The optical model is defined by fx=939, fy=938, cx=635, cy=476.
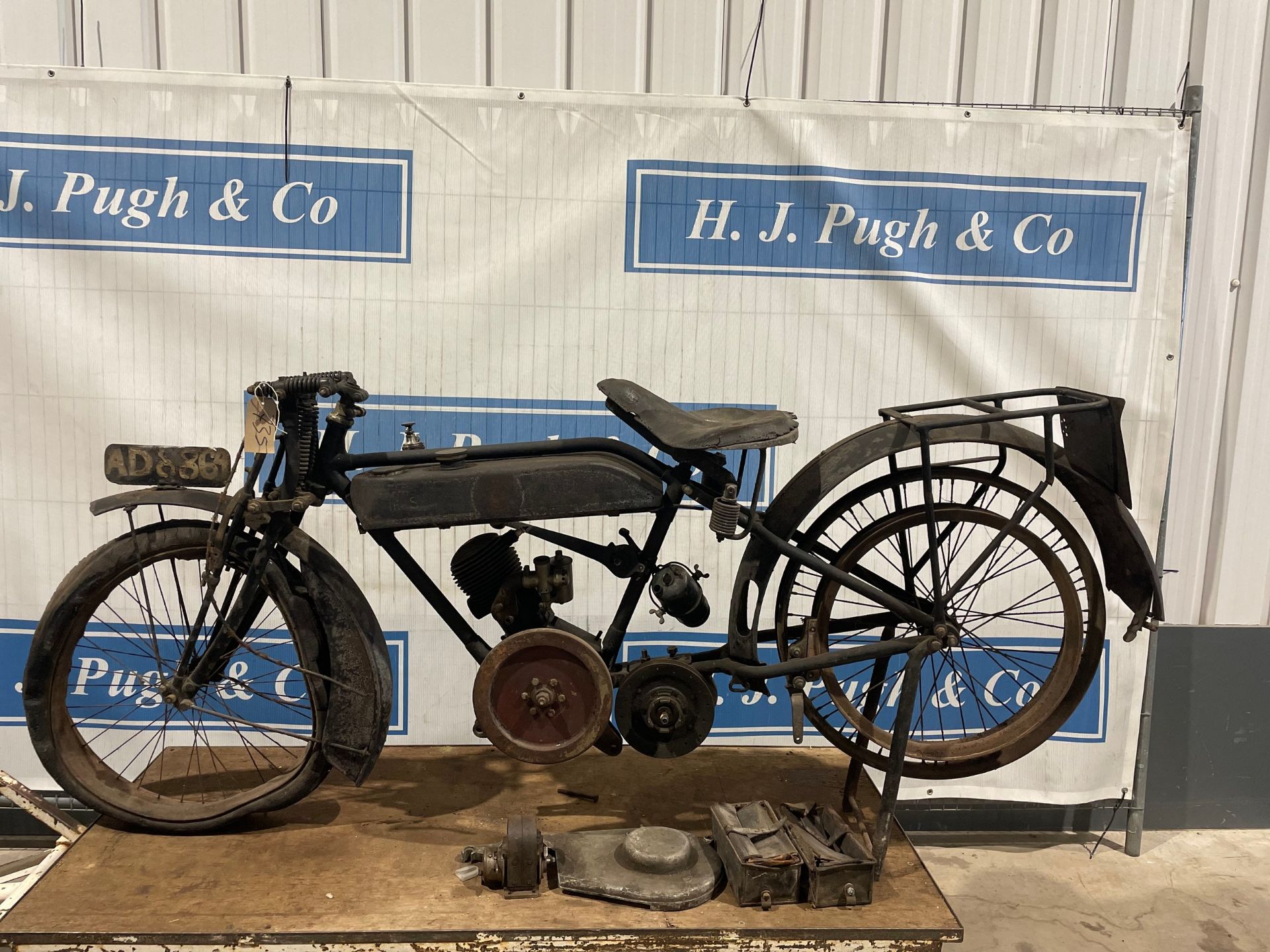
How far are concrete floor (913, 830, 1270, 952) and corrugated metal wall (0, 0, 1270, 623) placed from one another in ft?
5.49

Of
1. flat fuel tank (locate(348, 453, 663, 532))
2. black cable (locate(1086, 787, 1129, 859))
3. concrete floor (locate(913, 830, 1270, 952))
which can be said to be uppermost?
flat fuel tank (locate(348, 453, 663, 532))

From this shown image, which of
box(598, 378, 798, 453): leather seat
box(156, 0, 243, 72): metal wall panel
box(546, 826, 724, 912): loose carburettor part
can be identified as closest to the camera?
box(546, 826, 724, 912): loose carburettor part

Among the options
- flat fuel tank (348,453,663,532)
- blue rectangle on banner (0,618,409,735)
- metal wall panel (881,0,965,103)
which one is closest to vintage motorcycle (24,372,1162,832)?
flat fuel tank (348,453,663,532)

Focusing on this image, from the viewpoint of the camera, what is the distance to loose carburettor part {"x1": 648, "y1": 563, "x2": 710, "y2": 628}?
216 cm

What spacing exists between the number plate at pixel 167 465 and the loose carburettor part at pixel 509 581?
576 mm

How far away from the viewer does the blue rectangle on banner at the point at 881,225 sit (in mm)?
2816

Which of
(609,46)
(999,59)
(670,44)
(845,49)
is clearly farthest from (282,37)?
(999,59)

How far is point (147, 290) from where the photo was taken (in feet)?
9.09

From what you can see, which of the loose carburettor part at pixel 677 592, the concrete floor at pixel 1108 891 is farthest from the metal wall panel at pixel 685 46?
the concrete floor at pixel 1108 891

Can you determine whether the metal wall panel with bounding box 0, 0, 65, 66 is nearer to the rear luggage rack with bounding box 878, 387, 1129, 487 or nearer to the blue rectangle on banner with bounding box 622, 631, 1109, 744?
the blue rectangle on banner with bounding box 622, 631, 1109, 744

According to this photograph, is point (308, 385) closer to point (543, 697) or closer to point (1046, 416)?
point (543, 697)

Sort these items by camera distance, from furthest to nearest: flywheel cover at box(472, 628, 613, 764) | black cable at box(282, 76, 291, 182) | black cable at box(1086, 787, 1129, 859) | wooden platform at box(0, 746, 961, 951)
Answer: black cable at box(1086, 787, 1129, 859) < black cable at box(282, 76, 291, 182) < flywheel cover at box(472, 628, 613, 764) < wooden platform at box(0, 746, 961, 951)

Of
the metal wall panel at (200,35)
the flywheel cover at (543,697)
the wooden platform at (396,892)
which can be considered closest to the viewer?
the wooden platform at (396,892)

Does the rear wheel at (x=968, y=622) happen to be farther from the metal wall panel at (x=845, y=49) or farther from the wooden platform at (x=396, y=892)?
the metal wall panel at (x=845, y=49)
